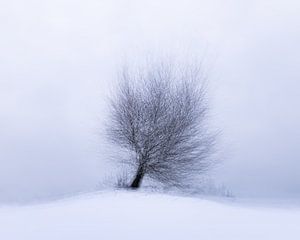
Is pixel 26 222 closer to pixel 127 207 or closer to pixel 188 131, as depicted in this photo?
pixel 127 207

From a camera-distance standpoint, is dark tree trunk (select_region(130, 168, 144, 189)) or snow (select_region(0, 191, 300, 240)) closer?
snow (select_region(0, 191, 300, 240))

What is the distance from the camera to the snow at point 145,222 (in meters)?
12.2

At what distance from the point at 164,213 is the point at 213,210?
66.3 inches

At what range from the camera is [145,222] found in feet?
45.3

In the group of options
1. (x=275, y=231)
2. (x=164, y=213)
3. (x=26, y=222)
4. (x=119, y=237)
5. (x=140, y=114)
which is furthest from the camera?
(x=140, y=114)

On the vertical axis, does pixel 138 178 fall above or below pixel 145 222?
above

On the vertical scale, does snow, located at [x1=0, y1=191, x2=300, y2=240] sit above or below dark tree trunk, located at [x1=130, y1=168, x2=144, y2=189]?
below

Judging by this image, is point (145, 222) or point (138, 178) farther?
point (138, 178)

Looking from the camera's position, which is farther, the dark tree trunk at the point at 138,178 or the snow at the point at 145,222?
the dark tree trunk at the point at 138,178

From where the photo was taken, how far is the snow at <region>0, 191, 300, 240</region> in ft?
40.1

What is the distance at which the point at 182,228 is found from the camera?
13.1 meters

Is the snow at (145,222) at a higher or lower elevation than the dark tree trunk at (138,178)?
lower

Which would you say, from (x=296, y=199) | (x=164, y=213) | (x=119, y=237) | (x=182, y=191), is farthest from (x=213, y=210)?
(x=296, y=199)

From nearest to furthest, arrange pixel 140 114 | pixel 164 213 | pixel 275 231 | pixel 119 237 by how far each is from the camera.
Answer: pixel 119 237 → pixel 275 231 → pixel 164 213 → pixel 140 114
